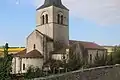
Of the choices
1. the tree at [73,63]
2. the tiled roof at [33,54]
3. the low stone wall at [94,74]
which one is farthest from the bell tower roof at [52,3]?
the low stone wall at [94,74]

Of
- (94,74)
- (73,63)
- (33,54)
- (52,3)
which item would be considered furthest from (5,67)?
(52,3)

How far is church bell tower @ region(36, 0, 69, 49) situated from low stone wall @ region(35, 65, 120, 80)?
Result: 27385 millimetres

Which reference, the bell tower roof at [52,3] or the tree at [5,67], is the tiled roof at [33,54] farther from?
the tree at [5,67]

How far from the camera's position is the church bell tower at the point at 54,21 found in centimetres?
4441

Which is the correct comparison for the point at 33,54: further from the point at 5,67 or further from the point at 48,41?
the point at 5,67

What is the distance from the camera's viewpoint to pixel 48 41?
142 ft

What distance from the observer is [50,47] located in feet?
142

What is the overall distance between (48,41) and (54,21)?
13.2 feet

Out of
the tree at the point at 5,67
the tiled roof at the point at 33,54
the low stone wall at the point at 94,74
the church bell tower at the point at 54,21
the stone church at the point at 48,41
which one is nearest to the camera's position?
the tree at the point at 5,67

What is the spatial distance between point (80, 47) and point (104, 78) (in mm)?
29495

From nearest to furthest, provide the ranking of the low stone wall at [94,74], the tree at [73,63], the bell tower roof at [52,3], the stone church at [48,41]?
1. the low stone wall at [94,74]
2. the tree at [73,63]
3. the stone church at [48,41]
4. the bell tower roof at [52,3]

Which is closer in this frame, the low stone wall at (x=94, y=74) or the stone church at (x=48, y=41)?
the low stone wall at (x=94, y=74)

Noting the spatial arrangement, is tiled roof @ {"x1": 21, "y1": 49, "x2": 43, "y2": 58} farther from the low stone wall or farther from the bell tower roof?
the low stone wall

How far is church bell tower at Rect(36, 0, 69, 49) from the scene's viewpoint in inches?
1748
